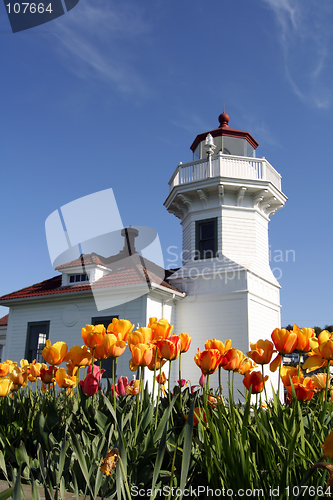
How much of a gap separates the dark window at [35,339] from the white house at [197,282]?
40 mm

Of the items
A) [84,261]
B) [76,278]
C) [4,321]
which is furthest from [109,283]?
[4,321]

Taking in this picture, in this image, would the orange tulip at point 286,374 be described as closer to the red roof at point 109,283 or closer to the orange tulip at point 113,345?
the orange tulip at point 113,345

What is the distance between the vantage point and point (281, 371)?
94.2 inches

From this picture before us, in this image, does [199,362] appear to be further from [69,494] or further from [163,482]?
[69,494]

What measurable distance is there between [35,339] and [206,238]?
8150 millimetres

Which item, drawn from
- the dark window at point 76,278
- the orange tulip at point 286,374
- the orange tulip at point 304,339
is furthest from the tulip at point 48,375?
the dark window at point 76,278

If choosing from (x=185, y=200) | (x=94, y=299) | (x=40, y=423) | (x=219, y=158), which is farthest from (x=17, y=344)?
(x=40, y=423)

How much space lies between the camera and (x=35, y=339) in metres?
15.4

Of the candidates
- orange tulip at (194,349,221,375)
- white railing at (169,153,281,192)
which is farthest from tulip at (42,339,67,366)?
white railing at (169,153,281,192)

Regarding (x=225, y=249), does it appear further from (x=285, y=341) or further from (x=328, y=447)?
(x=328, y=447)

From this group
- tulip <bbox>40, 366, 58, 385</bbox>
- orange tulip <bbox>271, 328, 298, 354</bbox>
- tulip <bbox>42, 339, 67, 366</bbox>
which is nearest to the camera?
orange tulip <bbox>271, 328, 298, 354</bbox>

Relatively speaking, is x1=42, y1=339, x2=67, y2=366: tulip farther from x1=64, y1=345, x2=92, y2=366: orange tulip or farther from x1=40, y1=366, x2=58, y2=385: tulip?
x1=40, y1=366, x2=58, y2=385: tulip

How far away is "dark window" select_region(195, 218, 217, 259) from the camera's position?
15.2 metres

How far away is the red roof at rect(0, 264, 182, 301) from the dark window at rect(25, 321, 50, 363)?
127 centimetres
